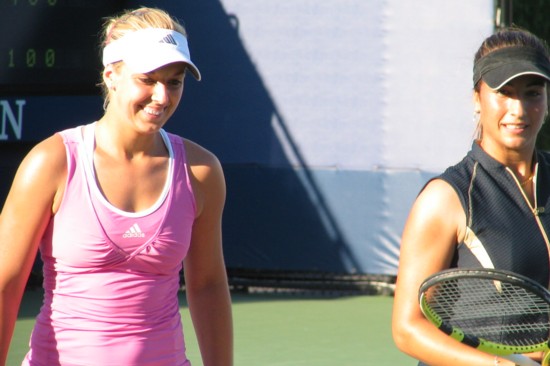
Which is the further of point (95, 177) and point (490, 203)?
point (95, 177)

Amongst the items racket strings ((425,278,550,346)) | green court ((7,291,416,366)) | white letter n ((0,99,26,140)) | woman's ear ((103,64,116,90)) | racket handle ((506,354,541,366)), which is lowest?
green court ((7,291,416,366))

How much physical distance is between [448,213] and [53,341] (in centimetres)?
93

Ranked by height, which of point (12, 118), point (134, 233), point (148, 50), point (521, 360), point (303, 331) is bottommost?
point (303, 331)

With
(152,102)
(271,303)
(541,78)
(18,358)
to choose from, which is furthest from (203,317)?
(271,303)

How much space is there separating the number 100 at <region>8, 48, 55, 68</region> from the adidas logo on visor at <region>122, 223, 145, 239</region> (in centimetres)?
694

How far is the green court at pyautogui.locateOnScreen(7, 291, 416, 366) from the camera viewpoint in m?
6.81

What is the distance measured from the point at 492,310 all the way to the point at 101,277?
34.0 inches

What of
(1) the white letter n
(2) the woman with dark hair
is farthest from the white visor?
(1) the white letter n

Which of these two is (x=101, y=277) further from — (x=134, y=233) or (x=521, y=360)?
(x=521, y=360)

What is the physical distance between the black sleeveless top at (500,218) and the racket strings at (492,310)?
3.1 inches

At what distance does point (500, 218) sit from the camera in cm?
243

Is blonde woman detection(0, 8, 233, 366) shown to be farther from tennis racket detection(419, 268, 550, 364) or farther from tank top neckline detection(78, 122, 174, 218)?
tennis racket detection(419, 268, 550, 364)

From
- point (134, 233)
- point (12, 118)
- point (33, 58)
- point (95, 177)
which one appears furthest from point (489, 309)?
point (12, 118)

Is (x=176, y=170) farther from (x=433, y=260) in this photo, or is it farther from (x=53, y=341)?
(x=433, y=260)
